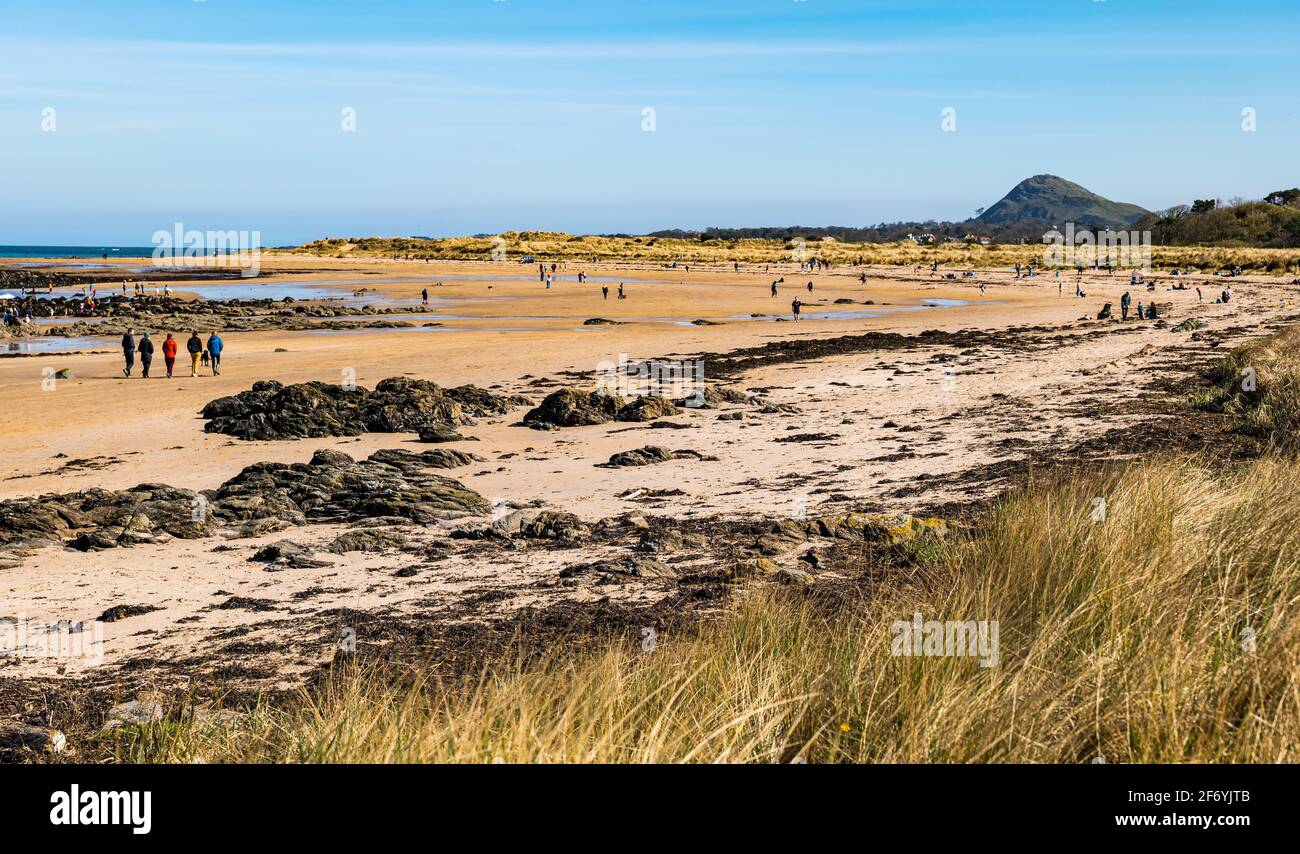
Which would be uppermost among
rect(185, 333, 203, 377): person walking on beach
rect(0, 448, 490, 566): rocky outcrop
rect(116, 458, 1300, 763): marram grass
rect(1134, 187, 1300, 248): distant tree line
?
rect(1134, 187, 1300, 248): distant tree line

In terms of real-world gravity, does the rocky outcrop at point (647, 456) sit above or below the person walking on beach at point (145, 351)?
below

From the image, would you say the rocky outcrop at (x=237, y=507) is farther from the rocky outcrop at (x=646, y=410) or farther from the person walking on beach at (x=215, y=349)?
the person walking on beach at (x=215, y=349)

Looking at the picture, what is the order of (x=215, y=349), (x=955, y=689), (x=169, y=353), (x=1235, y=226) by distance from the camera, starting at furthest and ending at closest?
(x=1235, y=226)
(x=215, y=349)
(x=169, y=353)
(x=955, y=689)

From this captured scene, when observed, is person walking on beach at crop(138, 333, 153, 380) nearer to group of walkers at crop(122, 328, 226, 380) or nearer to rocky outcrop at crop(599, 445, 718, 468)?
group of walkers at crop(122, 328, 226, 380)

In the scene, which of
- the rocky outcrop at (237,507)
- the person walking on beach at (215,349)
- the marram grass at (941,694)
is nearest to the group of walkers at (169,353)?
the person walking on beach at (215,349)

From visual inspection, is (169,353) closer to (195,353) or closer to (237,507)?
(195,353)

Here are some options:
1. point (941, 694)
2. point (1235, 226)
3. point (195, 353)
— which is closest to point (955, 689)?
point (941, 694)

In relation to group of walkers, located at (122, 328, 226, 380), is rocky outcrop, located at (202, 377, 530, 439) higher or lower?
lower

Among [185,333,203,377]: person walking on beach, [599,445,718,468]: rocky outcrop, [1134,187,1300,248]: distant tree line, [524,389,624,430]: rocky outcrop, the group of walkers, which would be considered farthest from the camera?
[1134,187,1300,248]: distant tree line

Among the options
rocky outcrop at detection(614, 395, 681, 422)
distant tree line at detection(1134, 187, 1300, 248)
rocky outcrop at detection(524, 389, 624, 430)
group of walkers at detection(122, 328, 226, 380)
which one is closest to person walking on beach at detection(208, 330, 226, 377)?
group of walkers at detection(122, 328, 226, 380)

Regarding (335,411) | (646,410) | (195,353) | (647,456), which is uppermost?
(195,353)

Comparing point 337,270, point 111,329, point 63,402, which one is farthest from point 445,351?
point 337,270

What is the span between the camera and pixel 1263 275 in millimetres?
68438
